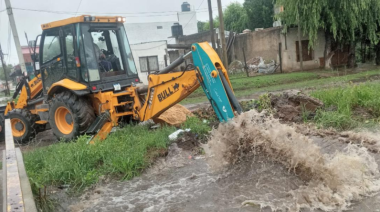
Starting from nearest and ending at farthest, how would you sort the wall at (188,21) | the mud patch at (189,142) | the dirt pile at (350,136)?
the dirt pile at (350,136) < the mud patch at (189,142) < the wall at (188,21)

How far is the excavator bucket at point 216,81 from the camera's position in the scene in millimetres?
4941

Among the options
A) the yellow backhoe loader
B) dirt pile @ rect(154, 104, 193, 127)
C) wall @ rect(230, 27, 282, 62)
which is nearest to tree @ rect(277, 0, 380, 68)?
wall @ rect(230, 27, 282, 62)

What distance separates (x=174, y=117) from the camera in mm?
7758

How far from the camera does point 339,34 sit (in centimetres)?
1888

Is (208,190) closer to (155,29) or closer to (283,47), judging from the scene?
(283,47)

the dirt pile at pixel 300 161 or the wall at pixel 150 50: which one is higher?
the wall at pixel 150 50

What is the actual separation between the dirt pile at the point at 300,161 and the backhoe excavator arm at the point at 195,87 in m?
0.50

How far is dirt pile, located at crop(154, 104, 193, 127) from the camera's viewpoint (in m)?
7.48

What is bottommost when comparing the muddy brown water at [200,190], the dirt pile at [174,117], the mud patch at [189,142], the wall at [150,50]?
the muddy brown water at [200,190]

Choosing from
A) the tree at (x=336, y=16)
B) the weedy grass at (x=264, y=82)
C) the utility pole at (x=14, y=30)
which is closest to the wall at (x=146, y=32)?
the tree at (x=336, y=16)

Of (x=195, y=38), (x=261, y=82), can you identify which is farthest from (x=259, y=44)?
(x=261, y=82)

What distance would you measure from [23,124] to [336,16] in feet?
53.3

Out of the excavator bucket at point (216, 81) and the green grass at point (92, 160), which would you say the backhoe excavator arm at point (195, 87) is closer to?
the excavator bucket at point (216, 81)

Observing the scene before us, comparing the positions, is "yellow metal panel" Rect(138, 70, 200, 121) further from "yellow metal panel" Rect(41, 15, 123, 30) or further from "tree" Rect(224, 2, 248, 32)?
"tree" Rect(224, 2, 248, 32)
